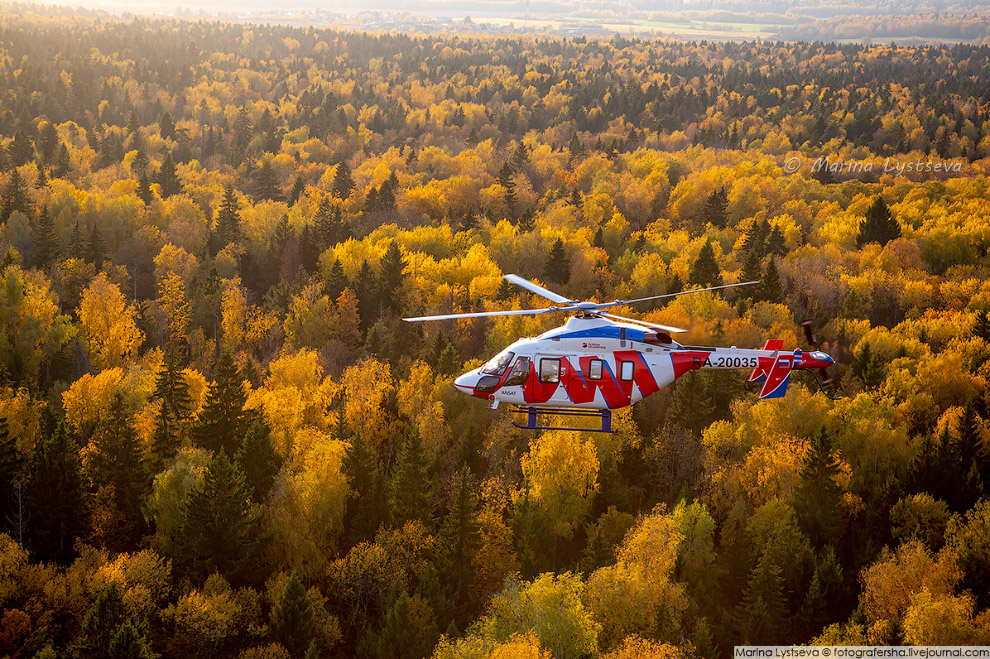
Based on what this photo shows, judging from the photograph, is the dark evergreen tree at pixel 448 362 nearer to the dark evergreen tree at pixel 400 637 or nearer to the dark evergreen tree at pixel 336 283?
the dark evergreen tree at pixel 336 283

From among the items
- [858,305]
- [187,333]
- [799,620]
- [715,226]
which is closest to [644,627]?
[799,620]

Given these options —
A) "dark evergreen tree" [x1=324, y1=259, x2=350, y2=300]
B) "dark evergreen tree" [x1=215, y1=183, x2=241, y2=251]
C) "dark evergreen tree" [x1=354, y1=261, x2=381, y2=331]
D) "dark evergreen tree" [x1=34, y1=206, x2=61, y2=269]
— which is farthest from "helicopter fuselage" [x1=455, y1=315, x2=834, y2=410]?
"dark evergreen tree" [x1=215, y1=183, x2=241, y2=251]

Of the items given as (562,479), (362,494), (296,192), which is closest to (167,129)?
(296,192)

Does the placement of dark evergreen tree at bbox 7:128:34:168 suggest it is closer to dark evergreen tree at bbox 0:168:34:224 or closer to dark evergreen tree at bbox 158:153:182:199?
dark evergreen tree at bbox 158:153:182:199

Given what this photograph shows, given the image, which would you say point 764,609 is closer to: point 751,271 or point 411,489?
point 411,489

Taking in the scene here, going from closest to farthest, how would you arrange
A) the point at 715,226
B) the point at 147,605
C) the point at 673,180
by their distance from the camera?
1. the point at 147,605
2. the point at 715,226
3. the point at 673,180

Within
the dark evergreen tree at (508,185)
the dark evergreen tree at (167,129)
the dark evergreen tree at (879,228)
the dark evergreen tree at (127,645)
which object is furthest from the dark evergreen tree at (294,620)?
the dark evergreen tree at (167,129)

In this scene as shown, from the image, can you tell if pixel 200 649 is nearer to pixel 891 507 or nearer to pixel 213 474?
pixel 213 474
